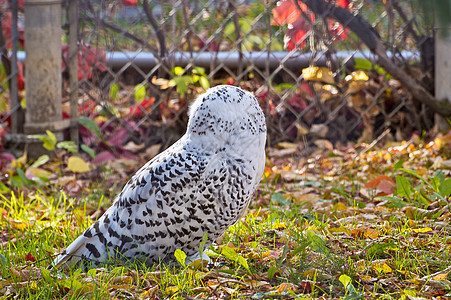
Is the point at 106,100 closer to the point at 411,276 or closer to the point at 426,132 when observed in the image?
the point at 426,132

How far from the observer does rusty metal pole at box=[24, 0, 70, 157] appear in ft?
12.6

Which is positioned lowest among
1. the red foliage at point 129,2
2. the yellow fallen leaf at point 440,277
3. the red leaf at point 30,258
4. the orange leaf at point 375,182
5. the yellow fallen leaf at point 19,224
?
the red leaf at point 30,258

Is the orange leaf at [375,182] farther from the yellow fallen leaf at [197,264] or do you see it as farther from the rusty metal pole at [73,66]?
the rusty metal pole at [73,66]

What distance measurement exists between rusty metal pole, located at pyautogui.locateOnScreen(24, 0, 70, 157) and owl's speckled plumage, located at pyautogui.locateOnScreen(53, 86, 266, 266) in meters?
1.88

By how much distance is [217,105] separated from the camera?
2.24m

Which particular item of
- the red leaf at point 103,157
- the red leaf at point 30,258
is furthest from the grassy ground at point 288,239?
the red leaf at point 103,157

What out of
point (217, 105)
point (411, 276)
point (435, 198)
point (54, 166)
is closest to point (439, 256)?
point (411, 276)

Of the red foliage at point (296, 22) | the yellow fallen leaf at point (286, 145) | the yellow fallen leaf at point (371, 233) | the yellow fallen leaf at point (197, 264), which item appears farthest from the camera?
the yellow fallen leaf at point (286, 145)

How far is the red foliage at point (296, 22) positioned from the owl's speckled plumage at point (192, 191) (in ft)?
5.20

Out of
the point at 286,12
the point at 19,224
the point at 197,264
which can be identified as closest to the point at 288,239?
the point at 197,264

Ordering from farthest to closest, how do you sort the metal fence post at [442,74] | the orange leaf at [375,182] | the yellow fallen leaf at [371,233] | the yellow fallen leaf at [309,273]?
the metal fence post at [442,74]
the orange leaf at [375,182]
the yellow fallen leaf at [371,233]
the yellow fallen leaf at [309,273]

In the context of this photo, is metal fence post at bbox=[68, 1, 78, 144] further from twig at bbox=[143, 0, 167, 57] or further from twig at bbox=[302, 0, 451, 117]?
twig at bbox=[302, 0, 451, 117]

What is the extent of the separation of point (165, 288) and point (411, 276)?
0.87 m

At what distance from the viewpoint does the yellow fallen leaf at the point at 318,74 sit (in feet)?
13.0
